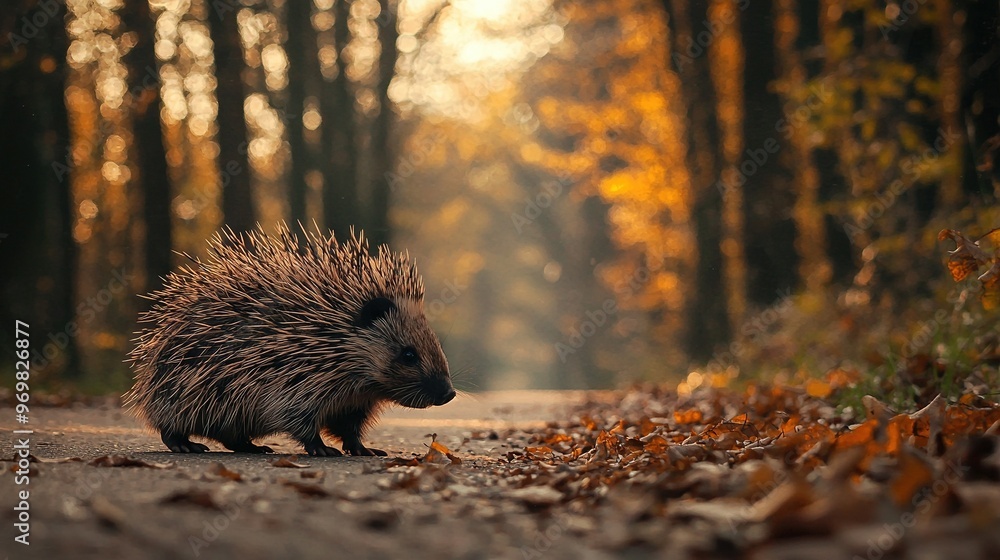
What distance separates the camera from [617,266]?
140 ft

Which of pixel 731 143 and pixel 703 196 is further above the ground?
pixel 731 143

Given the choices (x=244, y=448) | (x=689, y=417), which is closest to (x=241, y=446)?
(x=244, y=448)

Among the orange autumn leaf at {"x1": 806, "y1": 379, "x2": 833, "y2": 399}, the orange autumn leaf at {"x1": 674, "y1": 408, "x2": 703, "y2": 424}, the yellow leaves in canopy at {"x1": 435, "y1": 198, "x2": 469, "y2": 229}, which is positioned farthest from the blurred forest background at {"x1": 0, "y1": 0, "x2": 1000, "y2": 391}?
the yellow leaves in canopy at {"x1": 435, "y1": 198, "x2": 469, "y2": 229}

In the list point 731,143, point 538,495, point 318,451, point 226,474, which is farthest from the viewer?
point 731,143

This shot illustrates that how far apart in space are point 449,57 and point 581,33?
7838 millimetres

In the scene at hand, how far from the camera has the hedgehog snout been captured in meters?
8.11

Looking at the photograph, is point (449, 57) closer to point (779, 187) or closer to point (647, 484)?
point (779, 187)

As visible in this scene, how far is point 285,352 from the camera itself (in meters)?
8.03

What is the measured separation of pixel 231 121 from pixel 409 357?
493 inches

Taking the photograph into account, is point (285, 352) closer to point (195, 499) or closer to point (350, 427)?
point (350, 427)

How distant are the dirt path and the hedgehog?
901mm

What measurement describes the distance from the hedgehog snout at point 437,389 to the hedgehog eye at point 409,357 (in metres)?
0.18

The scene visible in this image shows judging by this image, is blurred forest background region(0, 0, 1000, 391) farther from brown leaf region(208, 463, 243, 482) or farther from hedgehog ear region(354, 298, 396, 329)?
brown leaf region(208, 463, 243, 482)

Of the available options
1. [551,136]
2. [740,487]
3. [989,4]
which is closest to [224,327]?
[740,487]
